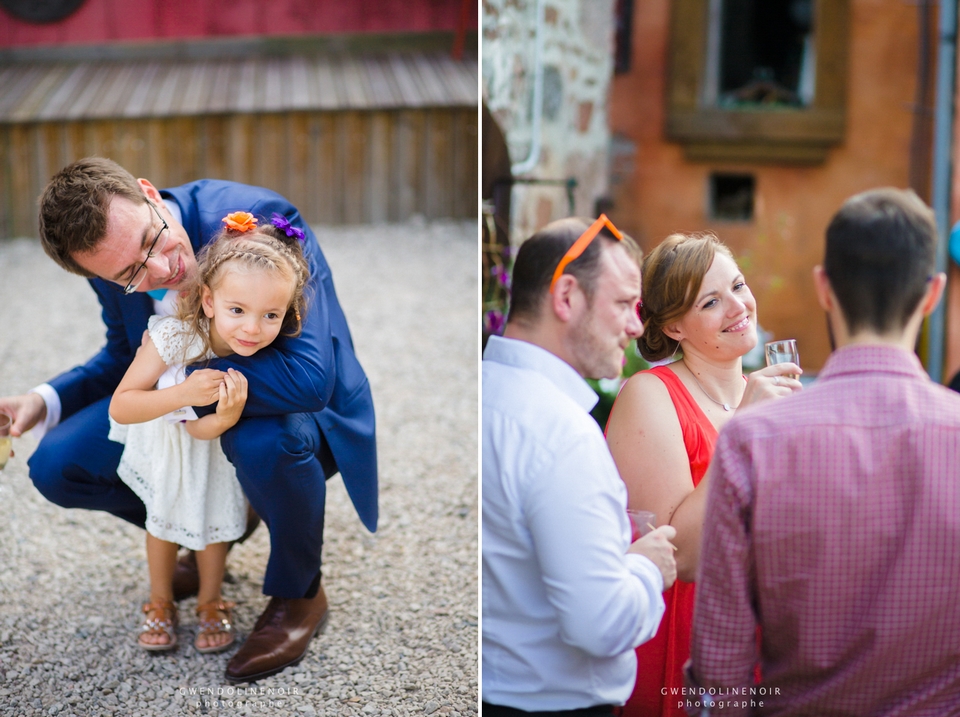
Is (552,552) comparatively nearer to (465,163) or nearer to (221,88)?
(221,88)

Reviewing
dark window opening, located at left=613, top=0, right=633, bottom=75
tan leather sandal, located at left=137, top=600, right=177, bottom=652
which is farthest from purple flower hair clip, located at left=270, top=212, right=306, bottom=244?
dark window opening, located at left=613, top=0, right=633, bottom=75

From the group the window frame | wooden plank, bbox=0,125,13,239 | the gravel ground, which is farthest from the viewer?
wooden plank, bbox=0,125,13,239

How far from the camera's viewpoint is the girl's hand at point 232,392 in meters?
1.72

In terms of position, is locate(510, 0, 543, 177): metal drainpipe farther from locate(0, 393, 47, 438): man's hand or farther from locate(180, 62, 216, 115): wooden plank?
locate(180, 62, 216, 115): wooden plank

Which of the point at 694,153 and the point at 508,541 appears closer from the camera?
the point at 508,541

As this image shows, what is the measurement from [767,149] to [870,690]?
3.44 meters

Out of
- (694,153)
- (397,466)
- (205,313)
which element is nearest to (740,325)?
(205,313)

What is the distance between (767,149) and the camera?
4242mm

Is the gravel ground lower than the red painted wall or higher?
lower

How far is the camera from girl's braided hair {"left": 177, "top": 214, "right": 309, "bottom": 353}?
1.66 m

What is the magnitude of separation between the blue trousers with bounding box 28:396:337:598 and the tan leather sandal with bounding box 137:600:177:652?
212 millimetres

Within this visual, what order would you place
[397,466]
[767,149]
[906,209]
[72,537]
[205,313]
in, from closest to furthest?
[906,209], [205,313], [72,537], [397,466], [767,149]

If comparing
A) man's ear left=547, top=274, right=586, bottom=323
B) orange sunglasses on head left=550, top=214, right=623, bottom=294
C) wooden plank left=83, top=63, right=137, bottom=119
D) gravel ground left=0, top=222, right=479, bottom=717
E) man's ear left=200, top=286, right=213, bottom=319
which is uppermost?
wooden plank left=83, top=63, right=137, bottom=119

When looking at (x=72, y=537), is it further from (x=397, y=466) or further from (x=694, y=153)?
(x=694, y=153)
